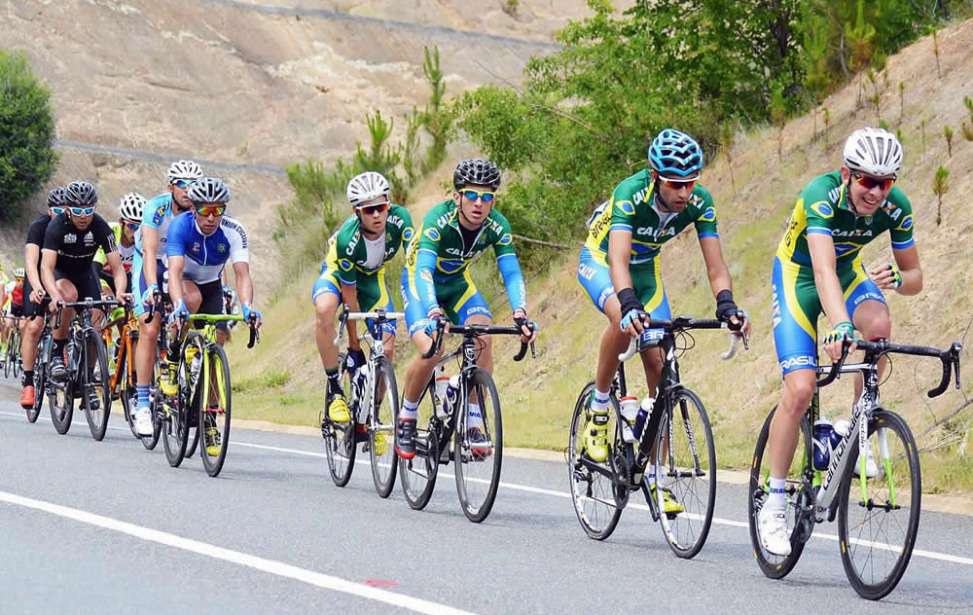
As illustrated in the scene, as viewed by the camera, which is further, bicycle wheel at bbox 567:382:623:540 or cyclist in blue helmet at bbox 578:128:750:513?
bicycle wheel at bbox 567:382:623:540

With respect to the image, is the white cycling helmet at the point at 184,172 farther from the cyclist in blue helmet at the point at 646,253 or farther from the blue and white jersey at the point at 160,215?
the cyclist in blue helmet at the point at 646,253

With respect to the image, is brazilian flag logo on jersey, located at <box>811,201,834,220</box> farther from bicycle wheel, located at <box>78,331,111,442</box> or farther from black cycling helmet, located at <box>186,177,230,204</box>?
bicycle wheel, located at <box>78,331,111,442</box>

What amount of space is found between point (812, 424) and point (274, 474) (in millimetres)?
6041

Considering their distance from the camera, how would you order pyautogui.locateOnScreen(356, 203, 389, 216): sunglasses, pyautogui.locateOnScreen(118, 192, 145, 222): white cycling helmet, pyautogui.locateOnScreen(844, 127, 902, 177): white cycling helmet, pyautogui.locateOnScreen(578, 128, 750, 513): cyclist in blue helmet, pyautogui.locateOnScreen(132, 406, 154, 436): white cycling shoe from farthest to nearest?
pyautogui.locateOnScreen(118, 192, 145, 222): white cycling helmet
pyautogui.locateOnScreen(132, 406, 154, 436): white cycling shoe
pyautogui.locateOnScreen(356, 203, 389, 216): sunglasses
pyautogui.locateOnScreen(578, 128, 750, 513): cyclist in blue helmet
pyautogui.locateOnScreen(844, 127, 902, 177): white cycling helmet

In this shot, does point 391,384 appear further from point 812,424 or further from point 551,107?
point 551,107

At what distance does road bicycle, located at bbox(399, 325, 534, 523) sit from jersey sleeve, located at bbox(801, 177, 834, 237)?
8.02 ft

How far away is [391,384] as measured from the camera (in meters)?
11.6

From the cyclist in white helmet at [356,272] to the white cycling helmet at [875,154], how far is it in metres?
4.99

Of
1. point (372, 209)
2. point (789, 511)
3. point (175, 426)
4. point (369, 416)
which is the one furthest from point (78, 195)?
point (789, 511)

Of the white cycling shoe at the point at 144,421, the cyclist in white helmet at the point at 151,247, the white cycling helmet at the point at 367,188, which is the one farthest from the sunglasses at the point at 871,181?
the white cycling shoe at the point at 144,421

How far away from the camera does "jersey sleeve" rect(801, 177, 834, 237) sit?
8125 mm

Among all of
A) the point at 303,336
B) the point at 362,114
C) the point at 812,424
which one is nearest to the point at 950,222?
the point at 812,424

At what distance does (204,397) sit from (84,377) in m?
3.74

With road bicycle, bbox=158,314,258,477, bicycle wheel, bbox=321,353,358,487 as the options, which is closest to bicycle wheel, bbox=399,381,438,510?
bicycle wheel, bbox=321,353,358,487
